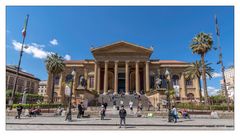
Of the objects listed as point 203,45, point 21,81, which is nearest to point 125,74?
point 203,45

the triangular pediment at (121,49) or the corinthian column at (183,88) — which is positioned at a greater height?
the triangular pediment at (121,49)

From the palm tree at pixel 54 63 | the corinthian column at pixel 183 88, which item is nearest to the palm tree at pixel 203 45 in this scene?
the corinthian column at pixel 183 88

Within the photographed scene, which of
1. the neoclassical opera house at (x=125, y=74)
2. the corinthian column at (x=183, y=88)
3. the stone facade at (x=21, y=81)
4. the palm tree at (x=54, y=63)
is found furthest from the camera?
the stone facade at (x=21, y=81)

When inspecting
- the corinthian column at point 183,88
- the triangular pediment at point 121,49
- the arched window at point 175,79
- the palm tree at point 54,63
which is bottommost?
the corinthian column at point 183,88

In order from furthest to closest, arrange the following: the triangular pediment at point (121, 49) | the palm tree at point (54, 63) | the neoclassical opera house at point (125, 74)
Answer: the triangular pediment at point (121, 49)
the neoclassical opera house at point (125, 74)
the palm tree at point (54, 63)

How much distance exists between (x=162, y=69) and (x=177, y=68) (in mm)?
4218

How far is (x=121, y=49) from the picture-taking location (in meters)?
45.1

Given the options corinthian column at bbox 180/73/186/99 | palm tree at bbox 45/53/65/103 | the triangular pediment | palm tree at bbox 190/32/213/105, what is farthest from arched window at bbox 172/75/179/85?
palm tree at bbox 45/53/65/103

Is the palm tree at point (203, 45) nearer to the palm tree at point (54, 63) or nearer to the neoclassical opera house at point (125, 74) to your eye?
the neoclassical opera house at point (125, 74)

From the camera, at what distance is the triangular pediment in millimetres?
44719

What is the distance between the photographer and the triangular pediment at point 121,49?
44.7 meters

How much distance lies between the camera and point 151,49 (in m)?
44.8

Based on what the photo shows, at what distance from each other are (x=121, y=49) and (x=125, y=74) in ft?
20.9

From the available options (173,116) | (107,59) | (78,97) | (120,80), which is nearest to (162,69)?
(120,80)
